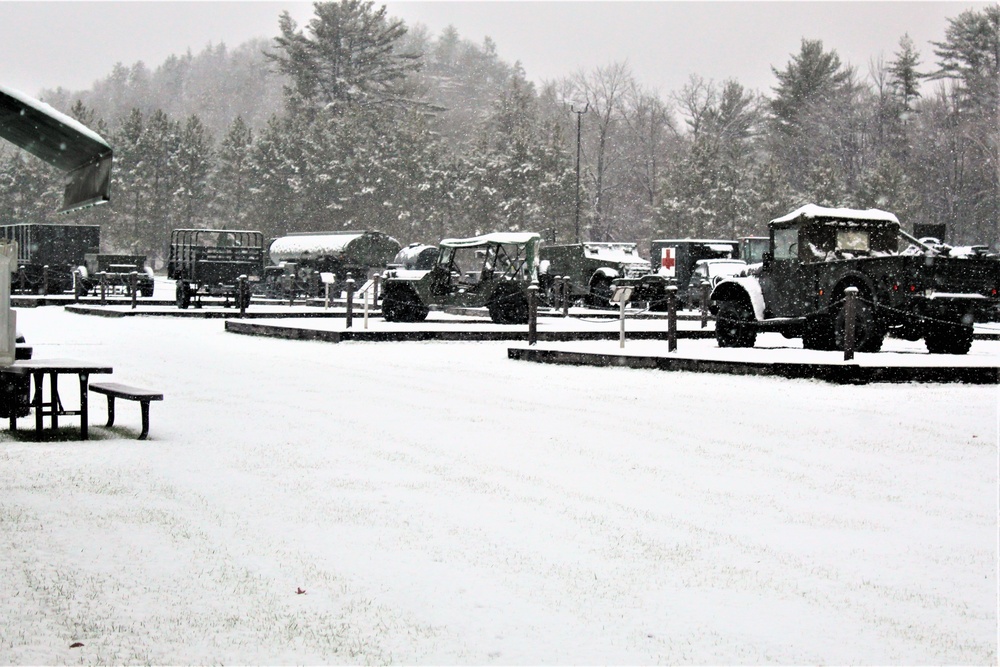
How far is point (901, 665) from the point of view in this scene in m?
4.66

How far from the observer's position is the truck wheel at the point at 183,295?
3672 centimetres

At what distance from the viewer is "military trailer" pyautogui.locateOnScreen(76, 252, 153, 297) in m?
44.9

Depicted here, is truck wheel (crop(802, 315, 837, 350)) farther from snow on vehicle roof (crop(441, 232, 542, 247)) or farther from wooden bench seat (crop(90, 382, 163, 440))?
wooden bench seat (crop(90, 382, 163, 440))

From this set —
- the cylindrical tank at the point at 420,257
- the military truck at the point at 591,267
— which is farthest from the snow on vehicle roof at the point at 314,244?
the military truck at the point at 591,267

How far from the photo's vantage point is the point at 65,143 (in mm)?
11812

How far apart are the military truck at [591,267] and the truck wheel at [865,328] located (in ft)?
68.4

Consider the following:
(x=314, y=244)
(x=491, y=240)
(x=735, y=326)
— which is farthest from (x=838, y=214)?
(x=314, y=244)

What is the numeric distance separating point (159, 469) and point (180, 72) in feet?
561

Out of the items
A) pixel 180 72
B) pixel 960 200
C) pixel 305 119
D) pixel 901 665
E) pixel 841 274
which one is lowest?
pixel 901 665

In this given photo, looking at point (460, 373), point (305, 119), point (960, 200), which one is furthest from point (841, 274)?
point (305, 119)

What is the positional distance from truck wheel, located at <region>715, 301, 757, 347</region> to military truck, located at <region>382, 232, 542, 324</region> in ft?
24.9

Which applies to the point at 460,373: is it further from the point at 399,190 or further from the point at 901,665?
the point at 399,190

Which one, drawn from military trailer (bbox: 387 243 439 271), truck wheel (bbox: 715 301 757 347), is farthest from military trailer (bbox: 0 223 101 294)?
truck wheel (bbox: 715 301 757 347)

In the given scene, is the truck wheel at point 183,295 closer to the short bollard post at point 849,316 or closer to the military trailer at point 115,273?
the military trailer at point 115,273
